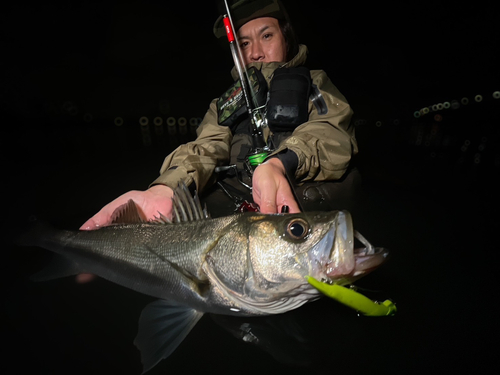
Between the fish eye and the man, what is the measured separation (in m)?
0.37

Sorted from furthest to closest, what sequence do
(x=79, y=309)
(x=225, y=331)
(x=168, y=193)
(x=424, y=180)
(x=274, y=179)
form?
1. (x=424, y=180)
2. (x=168, y=193)
3. (x=274, y=179)
4. (x=79, y=309)
5. (x=225, y=331)

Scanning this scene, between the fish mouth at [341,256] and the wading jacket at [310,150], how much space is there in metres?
1.29

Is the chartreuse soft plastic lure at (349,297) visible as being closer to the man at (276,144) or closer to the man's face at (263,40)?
the man at (276,144)

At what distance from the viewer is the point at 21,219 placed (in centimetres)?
278

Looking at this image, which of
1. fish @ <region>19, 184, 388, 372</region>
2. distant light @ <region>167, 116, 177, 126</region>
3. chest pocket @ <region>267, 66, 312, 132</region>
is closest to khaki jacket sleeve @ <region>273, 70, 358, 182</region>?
chest pocket @ <region>267, 66, 312, 132</region>

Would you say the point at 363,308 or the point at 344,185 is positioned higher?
the point at 344,185

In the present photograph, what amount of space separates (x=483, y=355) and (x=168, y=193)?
80.4 inches

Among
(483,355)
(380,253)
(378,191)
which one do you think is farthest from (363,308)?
(378,191)

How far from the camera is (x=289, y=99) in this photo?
8.49ft

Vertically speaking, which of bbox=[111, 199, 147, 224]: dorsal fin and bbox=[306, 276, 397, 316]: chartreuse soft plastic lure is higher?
bbox=[111, 199, 147, 224]: dorsal fin

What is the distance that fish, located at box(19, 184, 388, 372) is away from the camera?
1.09 meters

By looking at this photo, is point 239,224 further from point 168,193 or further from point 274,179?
point 168,193

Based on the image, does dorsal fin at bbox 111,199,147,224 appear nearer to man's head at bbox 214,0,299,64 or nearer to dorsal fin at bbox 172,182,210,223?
dorsal fin at bbox 172,182,210,223

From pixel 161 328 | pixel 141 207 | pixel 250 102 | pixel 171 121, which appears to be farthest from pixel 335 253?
pixel 171 121
